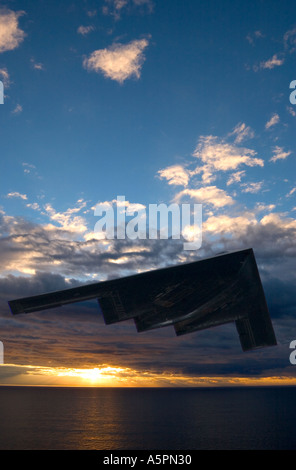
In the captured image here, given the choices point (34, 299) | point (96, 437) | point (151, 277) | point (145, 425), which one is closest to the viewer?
point (34, 299)

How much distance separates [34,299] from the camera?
1936 centimetres

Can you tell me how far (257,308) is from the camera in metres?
23.2

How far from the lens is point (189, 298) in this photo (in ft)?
74.8

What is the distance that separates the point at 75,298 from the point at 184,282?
779cm

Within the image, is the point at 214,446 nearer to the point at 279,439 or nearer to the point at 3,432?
the point at 279,439

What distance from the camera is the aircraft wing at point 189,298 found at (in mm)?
20094

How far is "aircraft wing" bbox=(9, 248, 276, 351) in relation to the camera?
20.1 metres

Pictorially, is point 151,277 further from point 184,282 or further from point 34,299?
point 34,299
